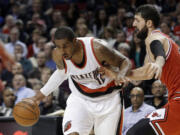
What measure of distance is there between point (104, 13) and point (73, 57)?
5849mm

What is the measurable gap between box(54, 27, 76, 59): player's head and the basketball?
781 millimetres

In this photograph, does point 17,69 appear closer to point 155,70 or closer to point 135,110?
point 135,110

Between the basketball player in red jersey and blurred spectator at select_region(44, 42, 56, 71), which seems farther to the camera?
blurred spectator at select_region(44, 42, 56, 71)

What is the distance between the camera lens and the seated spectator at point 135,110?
615 cm

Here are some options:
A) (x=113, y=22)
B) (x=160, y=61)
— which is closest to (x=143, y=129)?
(x=160, y=61)

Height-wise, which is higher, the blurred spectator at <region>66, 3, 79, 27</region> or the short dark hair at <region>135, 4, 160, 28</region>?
the short dark hair at <region>135, 4, 160, 28</region>

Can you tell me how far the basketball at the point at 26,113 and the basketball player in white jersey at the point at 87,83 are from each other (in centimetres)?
14

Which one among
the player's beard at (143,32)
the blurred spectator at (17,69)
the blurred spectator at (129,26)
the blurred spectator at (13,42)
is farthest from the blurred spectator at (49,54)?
the player's beard at (143,32)

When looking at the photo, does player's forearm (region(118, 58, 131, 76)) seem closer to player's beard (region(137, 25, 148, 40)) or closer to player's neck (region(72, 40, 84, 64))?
player's beard (region(137, 25, 148, 40))

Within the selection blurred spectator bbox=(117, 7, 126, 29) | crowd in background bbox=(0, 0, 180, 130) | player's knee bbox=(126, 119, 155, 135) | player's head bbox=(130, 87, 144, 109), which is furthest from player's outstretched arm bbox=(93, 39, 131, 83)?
blurred spectator bbox=(117, 7, 126, 29)

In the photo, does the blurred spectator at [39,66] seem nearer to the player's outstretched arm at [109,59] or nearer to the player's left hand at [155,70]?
the player's outstretched arm at [109,59]

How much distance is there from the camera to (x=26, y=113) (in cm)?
450

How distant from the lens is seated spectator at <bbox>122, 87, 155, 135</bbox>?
6.15 meters

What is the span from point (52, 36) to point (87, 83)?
5059 millimetres
